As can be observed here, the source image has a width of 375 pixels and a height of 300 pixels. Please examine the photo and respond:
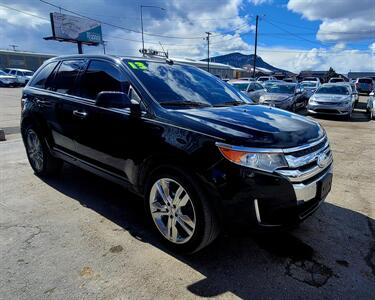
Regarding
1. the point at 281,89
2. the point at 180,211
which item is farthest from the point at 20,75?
the point at 180,211

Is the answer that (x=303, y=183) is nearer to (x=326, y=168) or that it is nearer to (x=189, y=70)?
(x=326, y=168)

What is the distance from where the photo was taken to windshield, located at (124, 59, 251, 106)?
126 inches

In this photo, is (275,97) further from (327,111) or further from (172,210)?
(172,210)

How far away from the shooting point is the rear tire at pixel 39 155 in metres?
4.59

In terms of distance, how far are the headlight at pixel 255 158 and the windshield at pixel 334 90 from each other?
1316cm

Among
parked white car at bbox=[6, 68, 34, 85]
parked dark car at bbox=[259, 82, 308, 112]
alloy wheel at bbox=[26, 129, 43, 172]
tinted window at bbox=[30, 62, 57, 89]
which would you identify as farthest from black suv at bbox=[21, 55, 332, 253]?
parked white car at bbox=[6, 68, 34, 85]

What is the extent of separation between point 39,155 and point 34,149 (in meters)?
0.19

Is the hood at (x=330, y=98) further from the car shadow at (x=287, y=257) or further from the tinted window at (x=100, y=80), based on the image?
the tinted window at (x=100, y=80)

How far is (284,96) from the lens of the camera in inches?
531

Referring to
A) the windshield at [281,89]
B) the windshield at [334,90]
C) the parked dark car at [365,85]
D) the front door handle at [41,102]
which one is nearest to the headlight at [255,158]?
the front door handle at [41,102]

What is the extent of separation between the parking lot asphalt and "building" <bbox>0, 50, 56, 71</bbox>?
66.0 m

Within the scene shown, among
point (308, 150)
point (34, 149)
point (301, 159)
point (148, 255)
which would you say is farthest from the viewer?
point (34, 149)

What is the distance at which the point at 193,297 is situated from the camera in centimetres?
235

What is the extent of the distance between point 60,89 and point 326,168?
345cm
